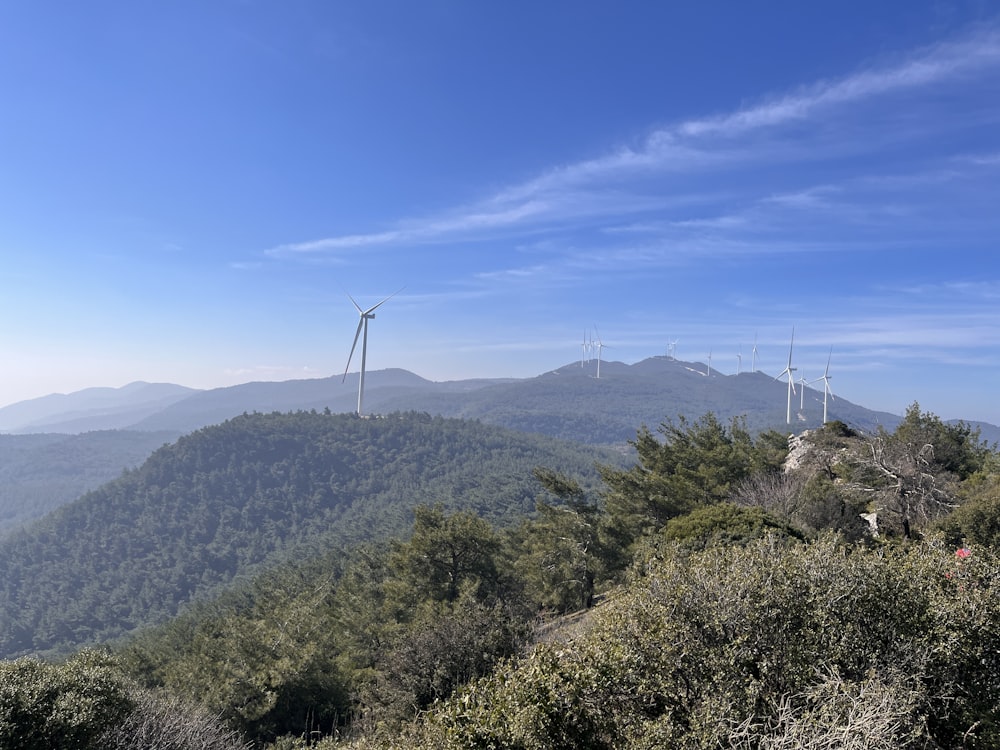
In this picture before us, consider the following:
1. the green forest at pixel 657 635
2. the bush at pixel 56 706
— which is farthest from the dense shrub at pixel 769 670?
the bush at pixel 56 706

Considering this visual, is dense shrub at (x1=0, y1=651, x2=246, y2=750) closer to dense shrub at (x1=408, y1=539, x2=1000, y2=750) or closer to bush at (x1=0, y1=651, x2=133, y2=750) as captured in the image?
bush at (x1=0, y1=651, x2=133, y2=750)

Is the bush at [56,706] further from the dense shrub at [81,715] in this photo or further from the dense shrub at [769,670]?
the dense shrub at [769,670]

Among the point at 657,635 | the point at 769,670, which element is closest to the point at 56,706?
the point at 657,635

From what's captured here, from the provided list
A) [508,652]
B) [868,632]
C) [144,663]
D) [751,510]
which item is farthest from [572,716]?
[144,663]

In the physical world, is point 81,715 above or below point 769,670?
below

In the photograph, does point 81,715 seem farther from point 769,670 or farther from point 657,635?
point 769,670

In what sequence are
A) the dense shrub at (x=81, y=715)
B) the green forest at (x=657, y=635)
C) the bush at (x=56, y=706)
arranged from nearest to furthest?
the green forest at (x=657, y=635), the bush at (x=56, y=706), the dense shrub at (x=81, y=715)

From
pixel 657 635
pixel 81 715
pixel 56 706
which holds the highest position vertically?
pixel 657 635

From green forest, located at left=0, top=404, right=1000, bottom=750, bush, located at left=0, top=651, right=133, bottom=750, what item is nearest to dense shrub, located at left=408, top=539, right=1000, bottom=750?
green forest, located at left=0, top=404, right=1000, bottom=750

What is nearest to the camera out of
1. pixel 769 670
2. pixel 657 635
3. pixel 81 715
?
pixel 769 670
